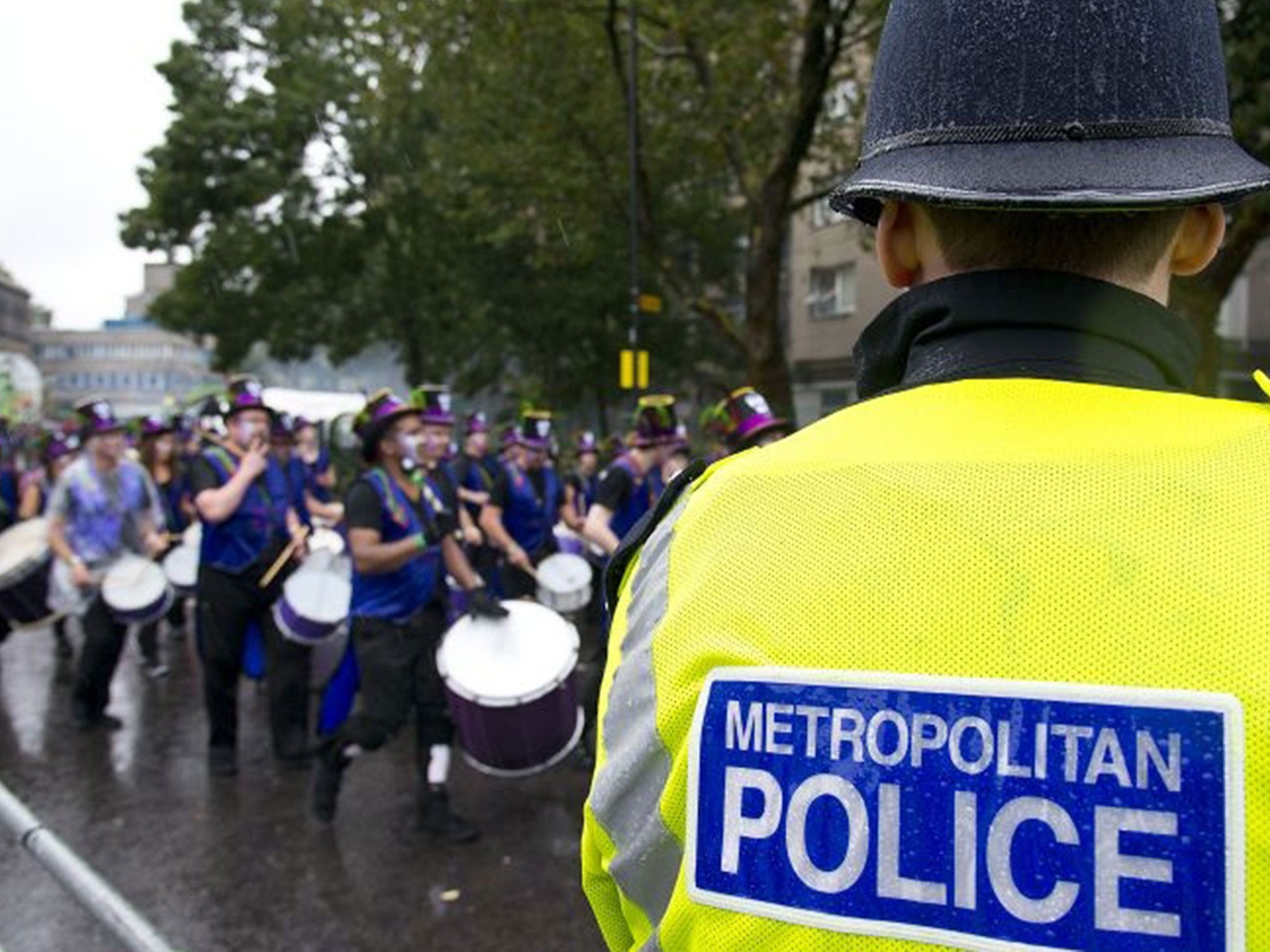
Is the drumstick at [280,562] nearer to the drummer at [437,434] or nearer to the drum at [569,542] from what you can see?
the drummer at [437,434]

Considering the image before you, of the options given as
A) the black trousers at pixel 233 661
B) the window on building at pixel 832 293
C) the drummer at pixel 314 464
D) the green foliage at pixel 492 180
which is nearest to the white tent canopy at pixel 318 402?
the green foliage at pixel 492 180

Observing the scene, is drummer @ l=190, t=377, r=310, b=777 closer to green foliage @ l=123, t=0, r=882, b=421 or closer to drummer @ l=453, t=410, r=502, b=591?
drummer @ l=453, t=410, r=502, b=591

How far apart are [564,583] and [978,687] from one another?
8.04 meters

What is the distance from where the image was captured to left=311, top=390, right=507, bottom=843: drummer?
5.41m

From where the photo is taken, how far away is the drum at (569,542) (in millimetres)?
10375

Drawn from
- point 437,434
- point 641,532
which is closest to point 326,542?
point 437,434

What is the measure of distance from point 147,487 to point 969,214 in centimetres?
783

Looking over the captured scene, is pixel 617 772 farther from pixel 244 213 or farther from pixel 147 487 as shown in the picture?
pixel 244 213

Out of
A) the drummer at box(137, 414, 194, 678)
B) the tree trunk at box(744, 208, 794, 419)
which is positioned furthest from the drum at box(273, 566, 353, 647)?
the tree trunk at box(744, 208, 794, 419)

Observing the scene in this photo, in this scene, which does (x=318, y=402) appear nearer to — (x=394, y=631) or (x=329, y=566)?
(x=329, y=566)

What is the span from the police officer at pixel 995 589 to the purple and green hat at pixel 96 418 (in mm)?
7467

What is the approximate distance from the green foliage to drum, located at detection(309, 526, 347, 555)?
719cm

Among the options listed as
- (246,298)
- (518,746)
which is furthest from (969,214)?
(246,298)

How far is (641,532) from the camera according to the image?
124 cm
